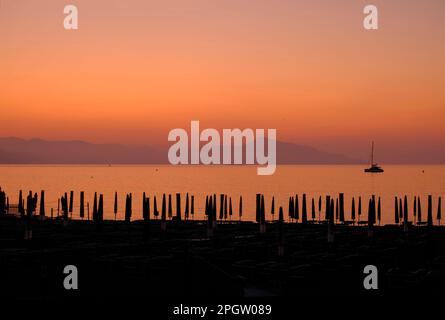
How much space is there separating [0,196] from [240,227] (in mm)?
23994

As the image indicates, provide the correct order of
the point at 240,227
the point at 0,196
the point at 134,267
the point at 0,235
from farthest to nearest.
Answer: the point at 0,196 < the point at 240,227 < the point at 0,235 < the point at 134,267

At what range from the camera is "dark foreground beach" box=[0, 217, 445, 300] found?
1830 cm

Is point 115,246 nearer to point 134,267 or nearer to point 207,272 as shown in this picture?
point 134,267

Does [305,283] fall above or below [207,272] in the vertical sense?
below

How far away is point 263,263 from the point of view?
26125mm

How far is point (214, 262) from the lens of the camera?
2586 centimetres

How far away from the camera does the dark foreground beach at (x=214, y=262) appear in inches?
720
